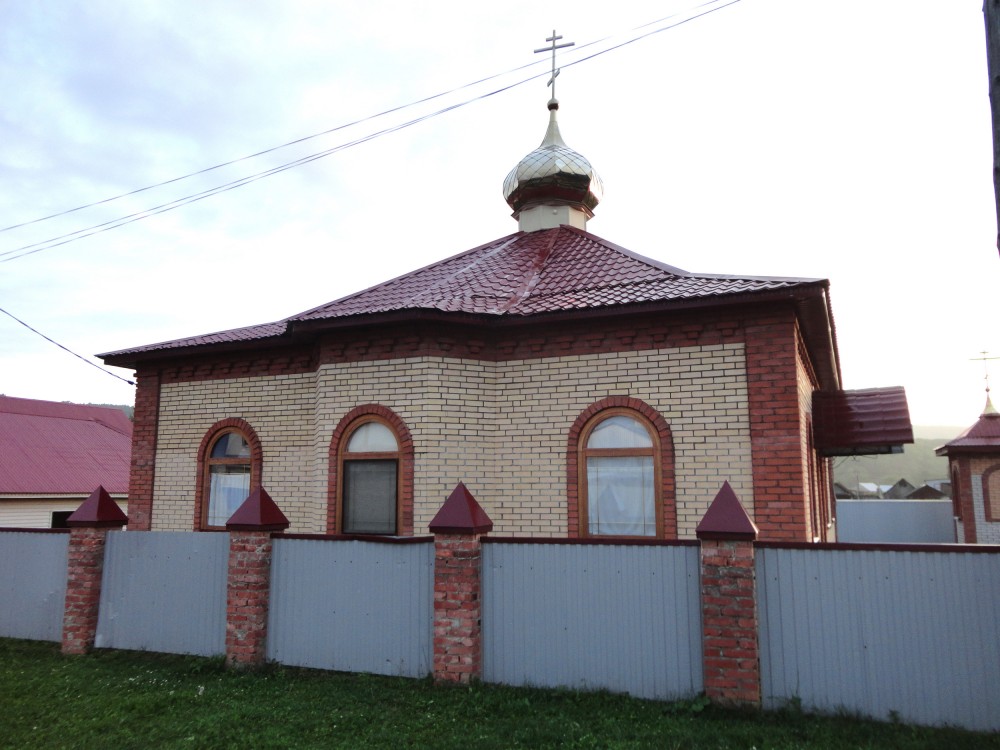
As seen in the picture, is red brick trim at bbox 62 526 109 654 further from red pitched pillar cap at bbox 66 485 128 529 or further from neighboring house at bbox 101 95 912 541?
neighboring house at bbox 101 95 912 541

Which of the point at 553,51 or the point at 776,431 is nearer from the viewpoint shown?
the point at 776,431

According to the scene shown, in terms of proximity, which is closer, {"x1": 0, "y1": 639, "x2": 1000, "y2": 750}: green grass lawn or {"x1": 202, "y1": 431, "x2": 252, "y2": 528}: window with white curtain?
{"x1": 0, "y1": 639, "x2": 1000, "y2": 750}: green grass lawn

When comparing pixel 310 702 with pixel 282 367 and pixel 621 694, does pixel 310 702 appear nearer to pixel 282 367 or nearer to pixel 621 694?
pixel 621 694

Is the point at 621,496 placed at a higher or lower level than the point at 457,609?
higher

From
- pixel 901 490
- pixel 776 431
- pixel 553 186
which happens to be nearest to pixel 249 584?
pixel 776 431

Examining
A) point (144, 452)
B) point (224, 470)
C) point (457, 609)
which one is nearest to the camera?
point (457, 609)

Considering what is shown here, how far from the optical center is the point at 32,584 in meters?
7.50

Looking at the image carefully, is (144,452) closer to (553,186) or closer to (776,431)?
(553,186)

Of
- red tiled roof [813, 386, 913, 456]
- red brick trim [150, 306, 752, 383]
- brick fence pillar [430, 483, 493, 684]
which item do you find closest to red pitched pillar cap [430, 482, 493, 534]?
brick fence pillar [430, 483, 493, 684]

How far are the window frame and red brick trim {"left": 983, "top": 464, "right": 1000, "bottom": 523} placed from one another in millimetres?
16706

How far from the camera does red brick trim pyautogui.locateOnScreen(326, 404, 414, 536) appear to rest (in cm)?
709

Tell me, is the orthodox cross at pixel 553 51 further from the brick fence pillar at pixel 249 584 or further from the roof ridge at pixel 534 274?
the brick fence pillar at pixel 249 584

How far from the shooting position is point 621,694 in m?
5.12

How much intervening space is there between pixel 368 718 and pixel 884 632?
3.47 meters
